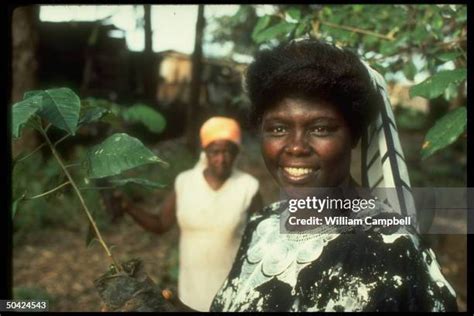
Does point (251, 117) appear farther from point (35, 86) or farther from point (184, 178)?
point (35, 86)

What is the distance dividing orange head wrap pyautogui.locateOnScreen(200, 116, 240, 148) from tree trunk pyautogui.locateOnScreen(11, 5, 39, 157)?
144 cm

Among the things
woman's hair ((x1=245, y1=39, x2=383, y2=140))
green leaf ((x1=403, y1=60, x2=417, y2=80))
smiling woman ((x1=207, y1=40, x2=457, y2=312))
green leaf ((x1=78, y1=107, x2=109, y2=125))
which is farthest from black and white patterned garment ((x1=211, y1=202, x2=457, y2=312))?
green leaf ((x1=403, y1=60, x2=417, y2=80))

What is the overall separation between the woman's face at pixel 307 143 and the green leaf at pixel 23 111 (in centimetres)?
54

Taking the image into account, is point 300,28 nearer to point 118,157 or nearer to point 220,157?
point 220,157

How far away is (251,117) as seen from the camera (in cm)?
142

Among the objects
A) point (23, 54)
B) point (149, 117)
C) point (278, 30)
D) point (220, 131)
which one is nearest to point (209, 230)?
point (220, 131)

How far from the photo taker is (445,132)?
1549mm

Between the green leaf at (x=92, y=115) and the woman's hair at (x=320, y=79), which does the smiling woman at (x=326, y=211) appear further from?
the green leaf at (x=92, y=115)

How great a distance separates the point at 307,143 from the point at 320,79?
0.15m

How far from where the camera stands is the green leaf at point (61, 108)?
48.2 inches

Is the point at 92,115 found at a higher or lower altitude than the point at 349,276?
higher

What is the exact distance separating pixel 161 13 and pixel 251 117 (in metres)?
0.81

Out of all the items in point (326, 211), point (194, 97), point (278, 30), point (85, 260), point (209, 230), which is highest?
point (194, 97)

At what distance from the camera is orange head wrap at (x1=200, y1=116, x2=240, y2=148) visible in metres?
2.33
